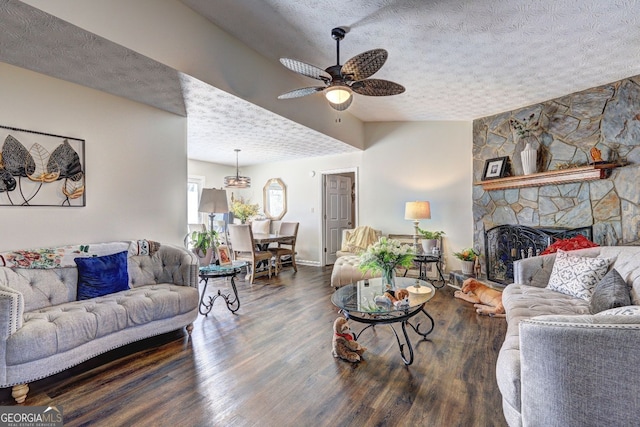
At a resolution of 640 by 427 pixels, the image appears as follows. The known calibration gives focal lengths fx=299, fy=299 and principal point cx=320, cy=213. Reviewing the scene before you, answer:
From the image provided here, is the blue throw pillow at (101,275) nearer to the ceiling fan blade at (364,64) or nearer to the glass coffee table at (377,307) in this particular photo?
the glass coffee table at (377,307)

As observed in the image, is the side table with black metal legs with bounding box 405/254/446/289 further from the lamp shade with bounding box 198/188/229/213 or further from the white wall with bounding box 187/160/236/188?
the white wall with bounding box 187/160/236/188

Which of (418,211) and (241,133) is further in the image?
(418,211)

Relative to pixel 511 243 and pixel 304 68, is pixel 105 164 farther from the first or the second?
pixel 511 243

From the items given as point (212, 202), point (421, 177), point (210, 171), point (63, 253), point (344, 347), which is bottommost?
point (344, 347)

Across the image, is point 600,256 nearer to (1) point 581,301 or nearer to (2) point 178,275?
(1) point 581,301

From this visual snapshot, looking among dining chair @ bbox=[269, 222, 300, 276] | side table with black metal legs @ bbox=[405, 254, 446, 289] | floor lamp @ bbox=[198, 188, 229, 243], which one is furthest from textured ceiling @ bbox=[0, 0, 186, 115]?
side table with black metal legs @ bbox=[405, 254, 446, 289]

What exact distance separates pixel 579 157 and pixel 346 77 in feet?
10.4

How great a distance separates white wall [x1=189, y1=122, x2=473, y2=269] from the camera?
4941 millimetres

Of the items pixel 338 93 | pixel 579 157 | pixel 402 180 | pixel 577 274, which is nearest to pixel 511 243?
pixel 579 157

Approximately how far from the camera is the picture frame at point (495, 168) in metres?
4.35

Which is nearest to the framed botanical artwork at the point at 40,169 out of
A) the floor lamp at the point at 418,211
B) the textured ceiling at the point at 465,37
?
the textured ceiling at the point at 465,37

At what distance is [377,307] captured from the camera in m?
2.24

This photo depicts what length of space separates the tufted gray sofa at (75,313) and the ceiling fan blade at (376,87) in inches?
91.3

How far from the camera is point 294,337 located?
2.75 meters
